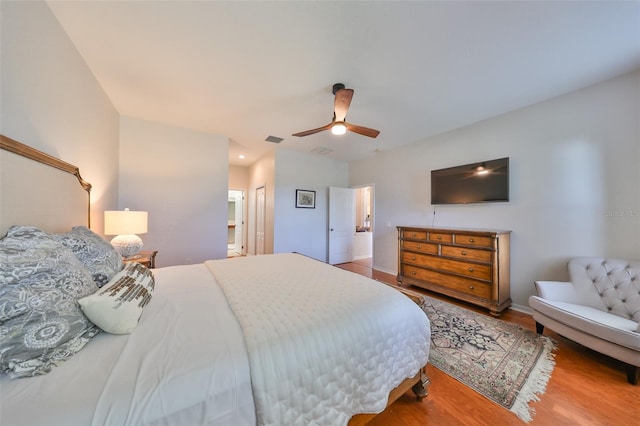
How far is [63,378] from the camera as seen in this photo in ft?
2.19

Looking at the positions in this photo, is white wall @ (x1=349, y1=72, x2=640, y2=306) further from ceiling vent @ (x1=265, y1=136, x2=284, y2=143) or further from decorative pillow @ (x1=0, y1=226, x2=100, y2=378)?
decorative pillow @ (x1=0, y1=226, x2=100, y2=378)

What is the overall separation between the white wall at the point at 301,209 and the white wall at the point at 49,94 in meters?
2.68

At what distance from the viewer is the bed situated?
0.64m

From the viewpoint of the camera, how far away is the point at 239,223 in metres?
6.65

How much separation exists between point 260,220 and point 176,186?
6.89ft

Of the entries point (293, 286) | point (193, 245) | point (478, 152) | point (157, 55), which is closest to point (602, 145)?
point (478, 152)

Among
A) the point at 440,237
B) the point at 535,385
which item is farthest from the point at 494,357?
the point at 440,237

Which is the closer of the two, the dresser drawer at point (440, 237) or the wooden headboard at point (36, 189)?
the wooden headboard at point (36, 189)

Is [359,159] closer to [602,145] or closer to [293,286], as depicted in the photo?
[602,145]

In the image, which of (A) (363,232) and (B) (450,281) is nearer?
(B) (450,281)

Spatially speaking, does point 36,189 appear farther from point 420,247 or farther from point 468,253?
point 468,253

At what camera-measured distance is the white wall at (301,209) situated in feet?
14.9

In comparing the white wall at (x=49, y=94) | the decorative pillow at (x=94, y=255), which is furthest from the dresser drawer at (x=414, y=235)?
the white wall at (x=49, y=94)

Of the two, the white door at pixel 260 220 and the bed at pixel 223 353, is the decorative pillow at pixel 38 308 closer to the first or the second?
the bed at pixel 223 353
